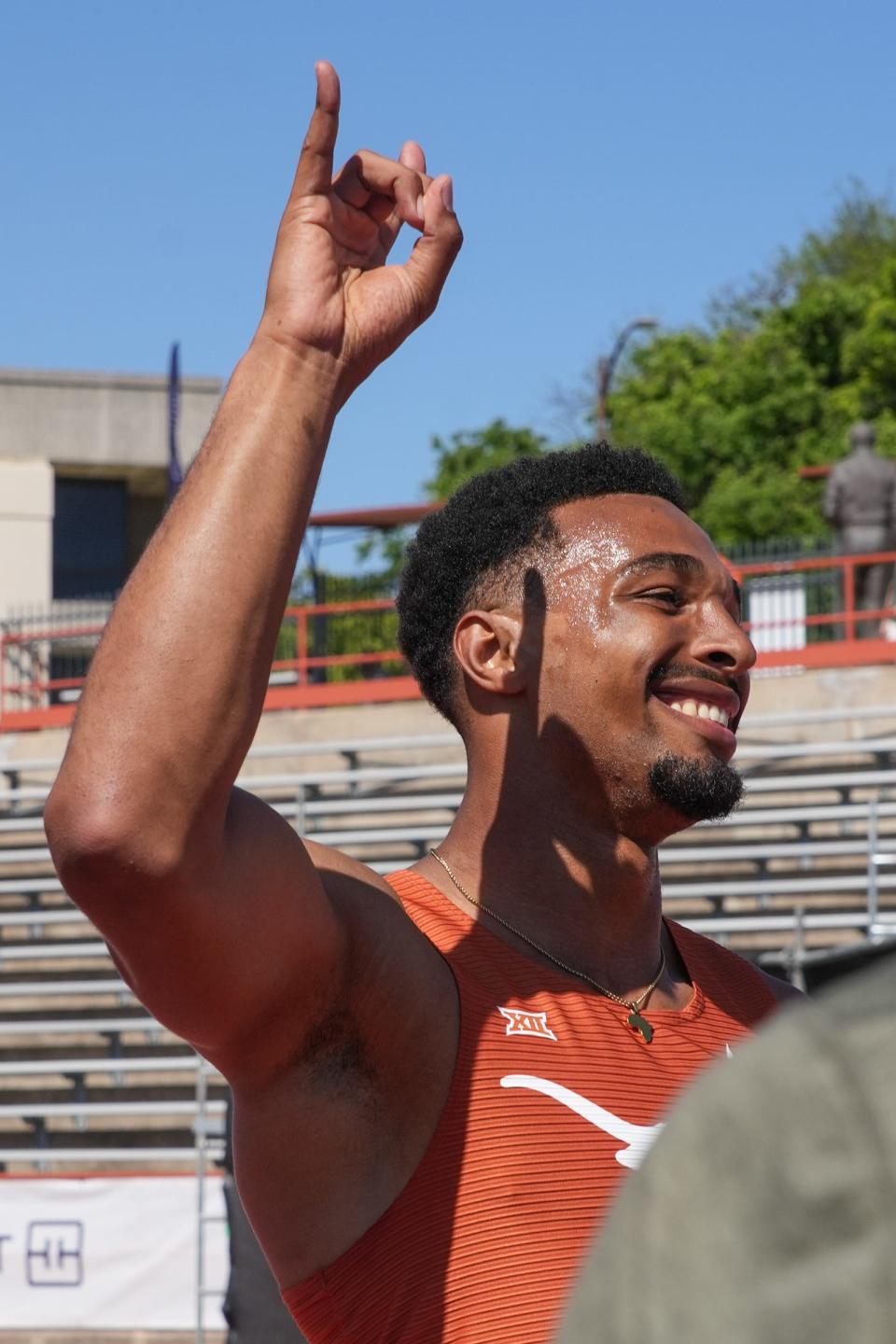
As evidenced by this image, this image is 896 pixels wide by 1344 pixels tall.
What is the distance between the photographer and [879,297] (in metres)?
30.5

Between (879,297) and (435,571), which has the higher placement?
(879,297)

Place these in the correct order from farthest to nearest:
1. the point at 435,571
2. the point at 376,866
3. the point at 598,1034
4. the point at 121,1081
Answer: the point at 376,866 → the point at 121,1081 → the point at 435,571 → the point at 598,1034

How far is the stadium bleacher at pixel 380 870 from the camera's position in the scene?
10.4 metres

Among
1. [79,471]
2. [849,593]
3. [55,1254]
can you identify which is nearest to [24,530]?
[79,471]

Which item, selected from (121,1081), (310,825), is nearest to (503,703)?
(121,1081)

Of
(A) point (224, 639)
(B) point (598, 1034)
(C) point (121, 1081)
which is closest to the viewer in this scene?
(A) point (224, 639)

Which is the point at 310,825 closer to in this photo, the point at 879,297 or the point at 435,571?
the point at 435,571

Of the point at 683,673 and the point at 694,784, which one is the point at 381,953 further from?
the point at 683,673

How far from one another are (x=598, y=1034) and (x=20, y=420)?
21.1 m

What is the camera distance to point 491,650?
8.13ft

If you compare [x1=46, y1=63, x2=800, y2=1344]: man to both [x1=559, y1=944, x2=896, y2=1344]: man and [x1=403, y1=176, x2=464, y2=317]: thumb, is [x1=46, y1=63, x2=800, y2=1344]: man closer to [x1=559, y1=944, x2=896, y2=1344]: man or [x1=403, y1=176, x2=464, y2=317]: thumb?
[x1=403, y1=176, x2=464, y2=317]: thumb

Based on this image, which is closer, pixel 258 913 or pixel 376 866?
pixel 258 913

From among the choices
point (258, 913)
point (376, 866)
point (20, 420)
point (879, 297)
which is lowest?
point (376, 866)

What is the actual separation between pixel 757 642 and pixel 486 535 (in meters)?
11.8
